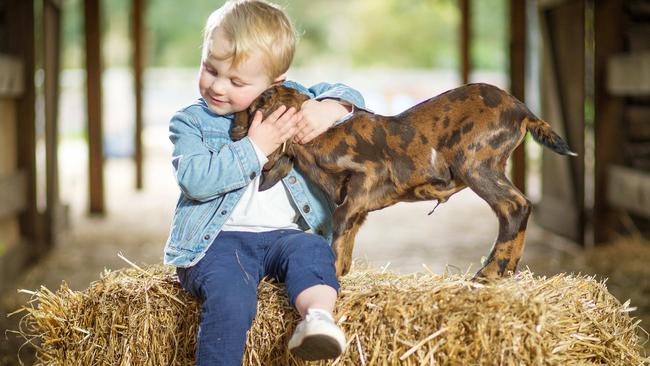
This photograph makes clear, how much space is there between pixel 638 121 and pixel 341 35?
19952 mm

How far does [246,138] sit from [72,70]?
23.5 metres

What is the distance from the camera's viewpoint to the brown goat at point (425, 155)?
2.35 meters

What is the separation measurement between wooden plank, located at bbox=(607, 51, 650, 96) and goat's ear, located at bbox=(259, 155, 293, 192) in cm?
350

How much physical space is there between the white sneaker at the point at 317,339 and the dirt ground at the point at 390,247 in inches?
68.1

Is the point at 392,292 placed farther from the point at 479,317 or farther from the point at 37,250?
the point at 37,250

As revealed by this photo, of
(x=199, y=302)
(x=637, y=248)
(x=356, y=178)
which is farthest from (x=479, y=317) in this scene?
(x=637, y=248)

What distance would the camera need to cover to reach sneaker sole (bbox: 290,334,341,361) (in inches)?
81.1

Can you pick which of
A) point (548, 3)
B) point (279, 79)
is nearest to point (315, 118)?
point (279, 79)

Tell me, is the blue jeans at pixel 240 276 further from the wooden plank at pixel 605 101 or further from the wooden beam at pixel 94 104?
the wooden beam at pixel 94 104

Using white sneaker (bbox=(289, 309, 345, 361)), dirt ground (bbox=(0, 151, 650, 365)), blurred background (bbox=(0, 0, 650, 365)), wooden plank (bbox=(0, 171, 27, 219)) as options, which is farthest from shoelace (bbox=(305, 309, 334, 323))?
wooden plank (bbox=(0, 171, 27, 219))

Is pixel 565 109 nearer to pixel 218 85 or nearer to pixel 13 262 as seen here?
pixel 13 262

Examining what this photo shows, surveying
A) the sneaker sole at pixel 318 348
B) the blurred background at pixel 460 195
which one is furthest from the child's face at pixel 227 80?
the blurred background at pixel 460 195

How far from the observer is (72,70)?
24812 millimetres

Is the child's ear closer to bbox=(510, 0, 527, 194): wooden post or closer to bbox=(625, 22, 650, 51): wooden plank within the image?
bbox=(625, 22, 650, 51): wooden plank
